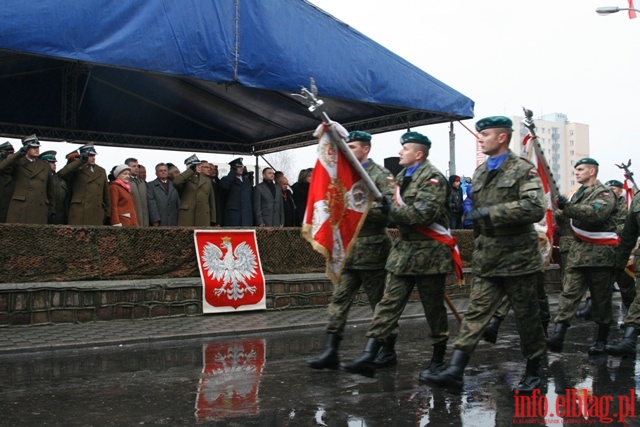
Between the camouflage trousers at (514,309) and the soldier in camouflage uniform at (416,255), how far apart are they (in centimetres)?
54

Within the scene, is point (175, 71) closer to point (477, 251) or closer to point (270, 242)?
point (270, 242)

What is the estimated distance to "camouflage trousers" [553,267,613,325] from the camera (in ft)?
26.7

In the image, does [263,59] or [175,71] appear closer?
[175,71]

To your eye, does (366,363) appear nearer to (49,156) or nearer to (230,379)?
(230,379)

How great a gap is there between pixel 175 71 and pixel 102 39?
1.23 metres

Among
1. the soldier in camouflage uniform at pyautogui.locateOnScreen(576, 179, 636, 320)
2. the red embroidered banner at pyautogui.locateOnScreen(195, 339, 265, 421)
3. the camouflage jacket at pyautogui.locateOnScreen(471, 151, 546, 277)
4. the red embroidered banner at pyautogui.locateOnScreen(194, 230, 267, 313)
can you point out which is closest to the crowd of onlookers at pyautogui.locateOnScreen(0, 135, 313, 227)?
the red embroidered banner at pyautogui.locateOnScreen(194, 230, 267, 313)

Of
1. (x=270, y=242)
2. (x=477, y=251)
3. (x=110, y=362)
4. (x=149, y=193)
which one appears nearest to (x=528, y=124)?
(x=477, y=251)

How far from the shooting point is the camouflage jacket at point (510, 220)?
578 centimetres

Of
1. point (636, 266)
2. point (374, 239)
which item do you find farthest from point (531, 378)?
point (636, 266)

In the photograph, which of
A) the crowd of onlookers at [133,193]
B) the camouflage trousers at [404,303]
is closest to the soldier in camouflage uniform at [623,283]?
the camouflage trousers at [404,303]

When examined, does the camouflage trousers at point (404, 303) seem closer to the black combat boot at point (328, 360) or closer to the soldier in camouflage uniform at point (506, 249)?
the black combat boot at point (328, 360)

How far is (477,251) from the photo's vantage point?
6.15 metres

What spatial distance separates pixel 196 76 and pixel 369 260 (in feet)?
20.4

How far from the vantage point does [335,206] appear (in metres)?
6.87
